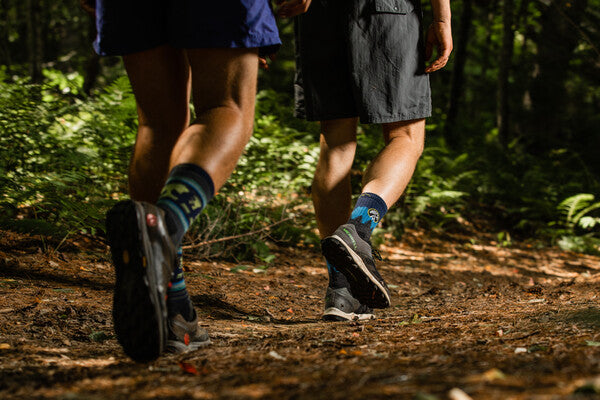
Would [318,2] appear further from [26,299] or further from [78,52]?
[78,52]

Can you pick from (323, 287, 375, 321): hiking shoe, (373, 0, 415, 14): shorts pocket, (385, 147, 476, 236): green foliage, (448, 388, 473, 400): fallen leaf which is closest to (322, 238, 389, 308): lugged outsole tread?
(323, 287, 375, 321): hiking shoe

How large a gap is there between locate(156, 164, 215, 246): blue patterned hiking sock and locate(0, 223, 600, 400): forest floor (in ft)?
1.33

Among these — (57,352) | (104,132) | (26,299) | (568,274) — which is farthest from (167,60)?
(568,274)

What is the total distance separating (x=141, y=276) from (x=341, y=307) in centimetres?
130

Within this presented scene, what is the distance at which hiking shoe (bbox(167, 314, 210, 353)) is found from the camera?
1658 millimetres

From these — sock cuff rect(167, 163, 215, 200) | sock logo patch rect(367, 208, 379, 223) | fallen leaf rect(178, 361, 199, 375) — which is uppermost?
sock cuff rect(167, 163, 215, 200)

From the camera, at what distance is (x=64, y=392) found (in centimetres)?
115

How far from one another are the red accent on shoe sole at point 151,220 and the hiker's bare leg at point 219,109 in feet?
0.80

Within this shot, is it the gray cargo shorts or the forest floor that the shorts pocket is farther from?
the forest floor

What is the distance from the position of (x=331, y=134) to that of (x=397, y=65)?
0.49 m

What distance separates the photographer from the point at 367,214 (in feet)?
7.52

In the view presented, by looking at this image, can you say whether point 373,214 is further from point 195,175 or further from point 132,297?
point 132,297

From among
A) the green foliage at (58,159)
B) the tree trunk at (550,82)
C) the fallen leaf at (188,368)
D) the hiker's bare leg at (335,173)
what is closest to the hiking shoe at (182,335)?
the fallen leaf at (188,368)

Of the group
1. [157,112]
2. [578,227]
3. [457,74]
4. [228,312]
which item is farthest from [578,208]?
[157,112]
